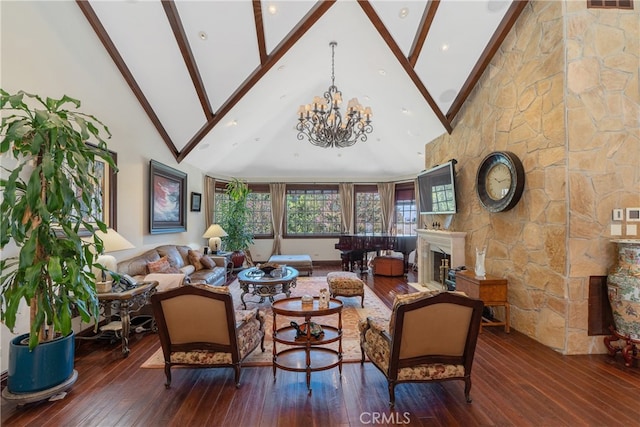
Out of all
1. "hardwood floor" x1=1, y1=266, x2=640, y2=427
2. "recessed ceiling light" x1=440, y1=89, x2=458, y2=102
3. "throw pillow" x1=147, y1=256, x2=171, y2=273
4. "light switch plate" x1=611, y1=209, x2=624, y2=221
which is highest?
"recessed ceiling light" x1=440, y1=89, x2=458, y2=102

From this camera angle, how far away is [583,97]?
3.48 meters

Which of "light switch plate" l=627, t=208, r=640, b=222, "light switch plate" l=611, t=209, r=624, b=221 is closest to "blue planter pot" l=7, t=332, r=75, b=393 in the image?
"light switch plate" l=611, t=209, r=624, b=221

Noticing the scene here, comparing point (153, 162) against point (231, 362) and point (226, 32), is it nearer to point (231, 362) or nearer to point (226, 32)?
point (226, 32)

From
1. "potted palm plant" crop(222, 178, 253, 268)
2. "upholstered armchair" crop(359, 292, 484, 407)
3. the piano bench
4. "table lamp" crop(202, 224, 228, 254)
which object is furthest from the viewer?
"potted palm plant" crop(222, 178, 253, 268)

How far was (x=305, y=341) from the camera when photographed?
111 inches

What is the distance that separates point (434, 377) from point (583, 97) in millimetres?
3468

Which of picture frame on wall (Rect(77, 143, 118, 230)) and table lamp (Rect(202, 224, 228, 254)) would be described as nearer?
picture frame on wall (Rect(77, 143, 118, 230))

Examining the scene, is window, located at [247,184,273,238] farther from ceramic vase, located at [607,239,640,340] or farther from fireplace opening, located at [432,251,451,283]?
ceramic vase, located at [607,239,640,340]

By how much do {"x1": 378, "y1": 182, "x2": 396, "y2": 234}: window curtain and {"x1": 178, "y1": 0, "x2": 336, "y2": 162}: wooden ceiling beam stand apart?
5.71 m

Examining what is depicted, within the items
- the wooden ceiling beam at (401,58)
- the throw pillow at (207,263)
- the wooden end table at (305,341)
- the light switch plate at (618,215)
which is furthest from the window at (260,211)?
the light switch plate at (618,215)

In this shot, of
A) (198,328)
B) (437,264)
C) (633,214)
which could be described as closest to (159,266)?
(198,328)

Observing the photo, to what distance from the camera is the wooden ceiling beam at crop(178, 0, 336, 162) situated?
4199mm

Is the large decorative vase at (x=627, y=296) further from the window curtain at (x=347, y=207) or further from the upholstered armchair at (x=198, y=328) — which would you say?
the window curtain at (x=347, y=207)

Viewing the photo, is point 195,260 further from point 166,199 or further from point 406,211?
point 406,211
